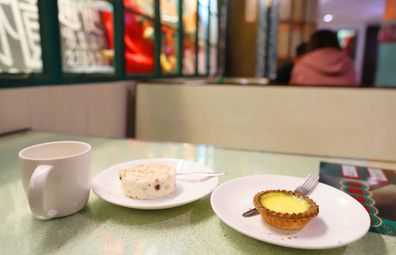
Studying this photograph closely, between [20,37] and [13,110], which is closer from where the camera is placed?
[13,110]

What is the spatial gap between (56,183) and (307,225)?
1.39 ft

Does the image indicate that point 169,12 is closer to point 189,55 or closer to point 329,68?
point 189,55

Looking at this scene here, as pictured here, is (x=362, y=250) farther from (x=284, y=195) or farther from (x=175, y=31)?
(x=175, y=31)

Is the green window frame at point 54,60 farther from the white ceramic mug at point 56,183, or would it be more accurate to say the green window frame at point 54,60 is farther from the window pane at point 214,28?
the window pane at point 214,28

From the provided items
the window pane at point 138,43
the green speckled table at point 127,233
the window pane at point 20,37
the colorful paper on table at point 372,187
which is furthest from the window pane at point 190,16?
the green speckled table at point 127,233

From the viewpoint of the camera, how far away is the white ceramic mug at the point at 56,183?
459mm

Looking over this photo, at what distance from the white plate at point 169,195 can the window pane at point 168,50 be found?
2.31 meters

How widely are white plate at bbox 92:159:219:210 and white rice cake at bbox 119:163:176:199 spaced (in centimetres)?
1

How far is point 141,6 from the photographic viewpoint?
2.46 metres

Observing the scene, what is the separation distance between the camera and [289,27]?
5430 millimetres

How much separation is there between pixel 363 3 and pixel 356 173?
883 cm

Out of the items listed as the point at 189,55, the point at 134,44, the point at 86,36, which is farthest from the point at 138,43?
the point at 189,55

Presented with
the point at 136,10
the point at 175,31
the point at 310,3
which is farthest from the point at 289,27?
the point at 136,10

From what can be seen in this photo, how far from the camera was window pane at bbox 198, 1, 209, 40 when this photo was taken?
4017 mm
